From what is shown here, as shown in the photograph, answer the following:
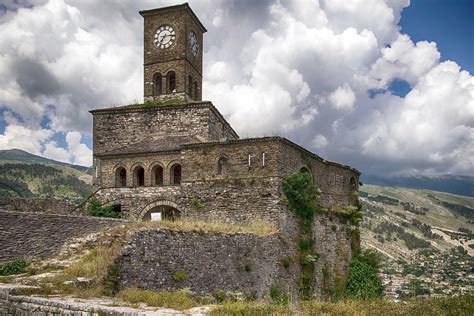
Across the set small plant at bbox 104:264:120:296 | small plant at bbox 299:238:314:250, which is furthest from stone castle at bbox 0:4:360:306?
small plant at bbox 299:238:314:250

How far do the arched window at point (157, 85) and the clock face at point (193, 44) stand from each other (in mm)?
3493

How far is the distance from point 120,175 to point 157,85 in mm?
9024

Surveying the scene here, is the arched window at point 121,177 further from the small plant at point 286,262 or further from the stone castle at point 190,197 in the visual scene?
the small plant at point 286,262

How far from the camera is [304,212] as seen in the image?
26016mm

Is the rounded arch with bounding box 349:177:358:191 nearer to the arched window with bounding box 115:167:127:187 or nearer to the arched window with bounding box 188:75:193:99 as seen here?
the arched window with bounding box 188:75:193:99

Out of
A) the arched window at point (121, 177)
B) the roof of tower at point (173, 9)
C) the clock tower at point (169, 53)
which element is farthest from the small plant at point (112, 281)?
the roof of tower at point (173, 9)

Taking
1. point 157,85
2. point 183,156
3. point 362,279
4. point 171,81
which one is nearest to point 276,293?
point 362,279

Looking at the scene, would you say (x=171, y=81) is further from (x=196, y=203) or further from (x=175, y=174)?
(x=196, y=203)

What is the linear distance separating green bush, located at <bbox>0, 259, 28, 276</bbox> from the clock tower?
19958mm

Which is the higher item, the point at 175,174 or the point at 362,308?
the point at 175,174

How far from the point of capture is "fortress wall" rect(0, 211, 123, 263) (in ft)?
54.5

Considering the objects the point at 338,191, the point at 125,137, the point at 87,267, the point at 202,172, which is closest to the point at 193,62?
the point at 125,137

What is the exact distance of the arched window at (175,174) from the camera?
1110 inches

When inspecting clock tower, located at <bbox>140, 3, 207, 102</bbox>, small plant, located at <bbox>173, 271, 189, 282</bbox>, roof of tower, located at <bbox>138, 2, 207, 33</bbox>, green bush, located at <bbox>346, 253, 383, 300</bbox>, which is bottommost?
green bush, located at <bbox>346, 253, 383, 300</bbox>
